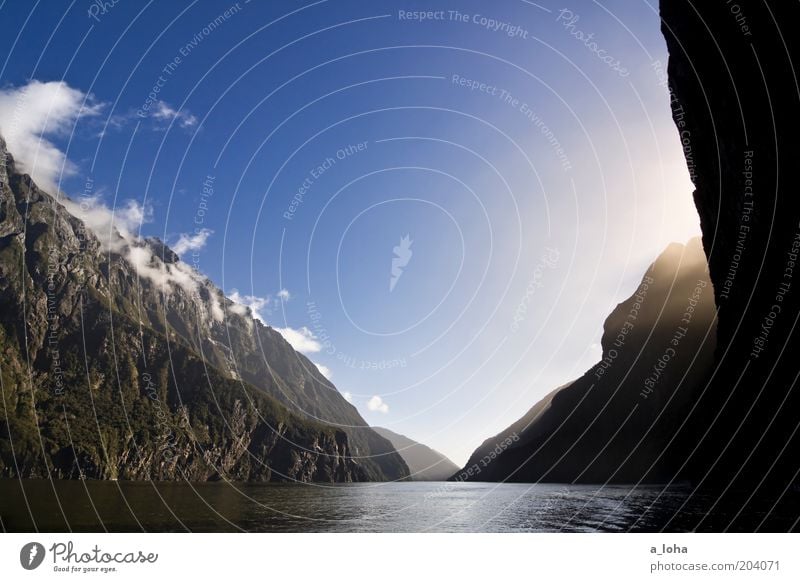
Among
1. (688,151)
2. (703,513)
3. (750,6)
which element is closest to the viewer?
(750,6)

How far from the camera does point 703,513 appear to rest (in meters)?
53.7

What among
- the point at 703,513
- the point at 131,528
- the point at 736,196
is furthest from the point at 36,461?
the point at 736,196

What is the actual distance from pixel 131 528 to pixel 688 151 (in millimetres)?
85883
